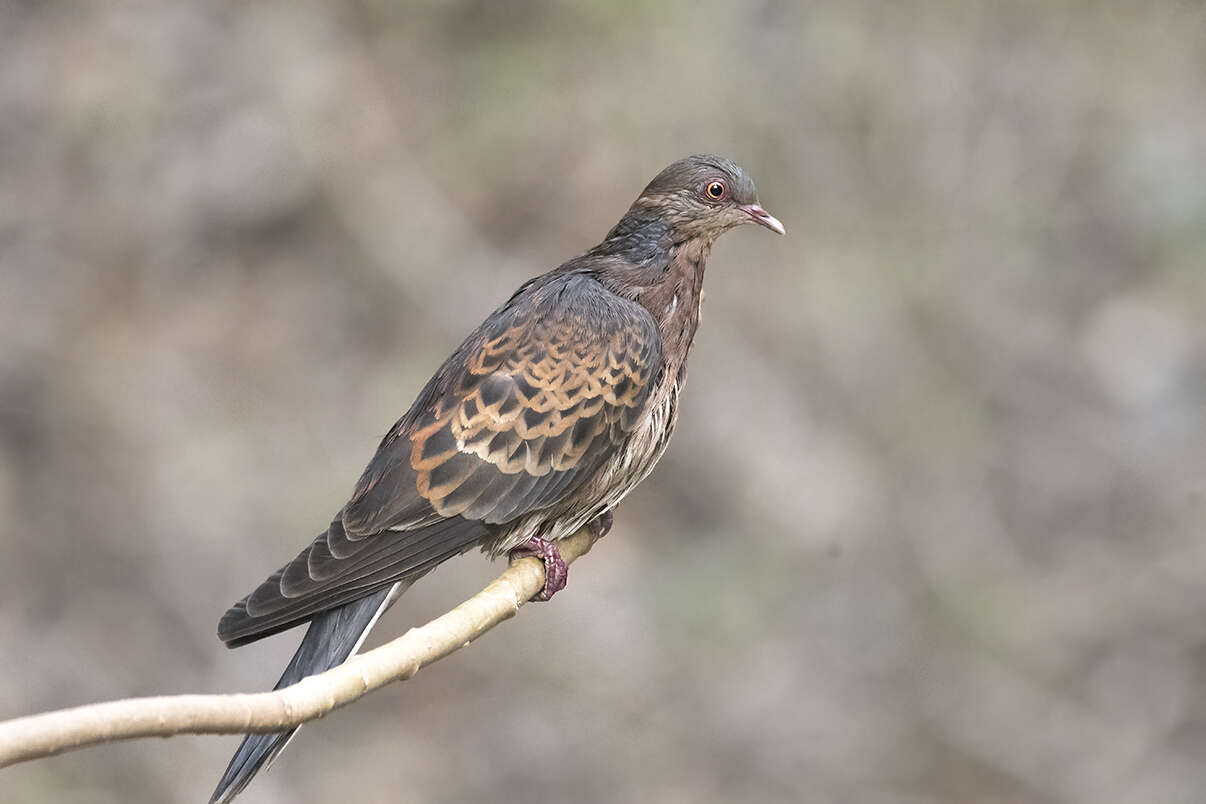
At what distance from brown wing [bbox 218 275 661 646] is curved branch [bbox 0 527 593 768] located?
674mm

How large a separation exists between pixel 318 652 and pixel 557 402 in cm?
89

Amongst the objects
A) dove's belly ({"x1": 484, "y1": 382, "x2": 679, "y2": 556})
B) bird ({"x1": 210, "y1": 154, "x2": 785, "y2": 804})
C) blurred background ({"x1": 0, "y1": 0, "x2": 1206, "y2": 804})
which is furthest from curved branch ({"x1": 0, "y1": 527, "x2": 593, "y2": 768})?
blurred background ({"x1": 0, "y1": 0, "x2": 1206, "y2": 804})

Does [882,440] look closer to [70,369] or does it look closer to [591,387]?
[70,369]

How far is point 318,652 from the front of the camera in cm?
333

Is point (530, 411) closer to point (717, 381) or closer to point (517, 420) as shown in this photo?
point (517, 420)

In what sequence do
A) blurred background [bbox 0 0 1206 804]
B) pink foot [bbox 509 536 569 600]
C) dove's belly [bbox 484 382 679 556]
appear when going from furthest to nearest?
1. blurred background [bbox 0 0 1206 804]
2. dove's belly [bbox 484 382 679 556]
3. pink foot [bbox 509 536 569 600]

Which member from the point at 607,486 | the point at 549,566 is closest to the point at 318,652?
the point at 549,566

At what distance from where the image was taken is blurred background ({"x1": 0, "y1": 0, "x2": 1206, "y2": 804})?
8.20 m

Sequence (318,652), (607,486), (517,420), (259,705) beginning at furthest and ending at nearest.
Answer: (607,486)
(517,420)
(318,652)
(259,705)

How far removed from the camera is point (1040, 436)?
8781 millimetres

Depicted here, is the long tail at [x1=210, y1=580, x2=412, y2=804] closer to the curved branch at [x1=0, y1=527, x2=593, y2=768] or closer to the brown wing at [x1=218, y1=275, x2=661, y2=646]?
the brown wing at [x1=218, y1=275, x2=661, y2=646]

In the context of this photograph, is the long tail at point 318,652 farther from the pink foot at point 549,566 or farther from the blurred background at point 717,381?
the blurred background at point 717,381

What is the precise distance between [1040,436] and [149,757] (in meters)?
5.14

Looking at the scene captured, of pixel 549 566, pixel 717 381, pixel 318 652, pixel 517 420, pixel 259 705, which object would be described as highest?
pixel 717 381
